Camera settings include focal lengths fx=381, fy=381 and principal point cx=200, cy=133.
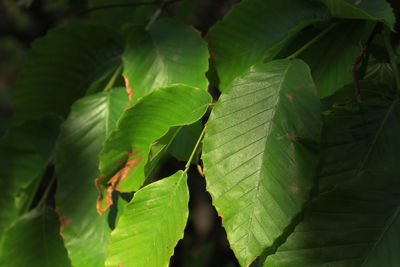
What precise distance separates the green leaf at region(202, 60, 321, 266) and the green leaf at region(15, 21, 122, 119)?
0.44 metres

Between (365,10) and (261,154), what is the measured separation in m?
0.26

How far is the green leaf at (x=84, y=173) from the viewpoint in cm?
56

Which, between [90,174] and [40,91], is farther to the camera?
[40,91]

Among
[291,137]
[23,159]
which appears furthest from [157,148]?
[23,159]

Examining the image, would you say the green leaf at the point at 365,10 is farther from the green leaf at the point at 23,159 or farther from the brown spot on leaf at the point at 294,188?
the green leaf at the point at 23,159

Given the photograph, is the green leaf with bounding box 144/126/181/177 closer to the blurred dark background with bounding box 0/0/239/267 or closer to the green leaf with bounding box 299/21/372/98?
the green leaf with bounding box 299/21/372/98

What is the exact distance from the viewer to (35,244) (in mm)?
656

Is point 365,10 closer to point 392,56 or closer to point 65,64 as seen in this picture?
point 392,56

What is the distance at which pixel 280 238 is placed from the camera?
15.4 inches

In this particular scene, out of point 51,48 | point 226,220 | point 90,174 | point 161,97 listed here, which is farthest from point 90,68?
point 226,220

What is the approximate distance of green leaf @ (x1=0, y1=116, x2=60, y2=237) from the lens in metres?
0.77

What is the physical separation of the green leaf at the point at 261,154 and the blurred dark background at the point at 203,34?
1.62 feet

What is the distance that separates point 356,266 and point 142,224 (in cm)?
23

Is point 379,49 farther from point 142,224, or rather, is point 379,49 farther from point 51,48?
point 51,48
